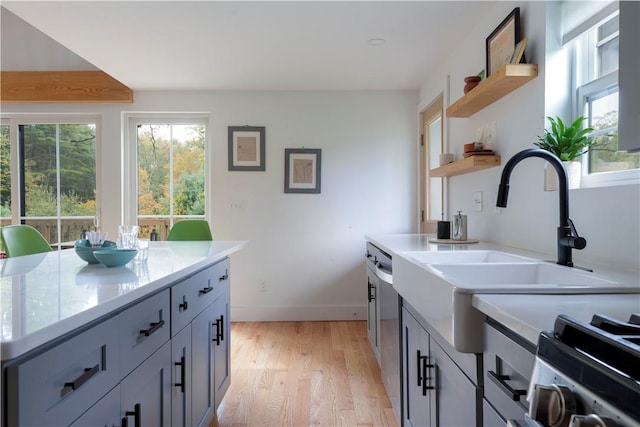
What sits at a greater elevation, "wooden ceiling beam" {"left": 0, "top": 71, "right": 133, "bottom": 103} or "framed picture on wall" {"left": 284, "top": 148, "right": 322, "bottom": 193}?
"wooden ceiling beam" {"left": 0, "top": 71, "right": 133, "bottom": 103}

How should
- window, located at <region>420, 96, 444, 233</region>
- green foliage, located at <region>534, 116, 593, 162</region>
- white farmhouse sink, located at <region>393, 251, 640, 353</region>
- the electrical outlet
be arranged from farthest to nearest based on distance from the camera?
window, located at <region>420, 96, 444, 233</region> < the electrical outlet < green foliage, located at <region>534, 116, 593, 162</region> < white farmhouse sink, located at <region>393, 251, 640, 353</region>

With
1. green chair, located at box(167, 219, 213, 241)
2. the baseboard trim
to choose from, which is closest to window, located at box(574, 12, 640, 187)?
green chair, located at box(167, 219, 213, 241)

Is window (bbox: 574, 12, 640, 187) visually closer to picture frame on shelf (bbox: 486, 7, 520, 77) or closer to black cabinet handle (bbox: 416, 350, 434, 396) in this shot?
picture frame on shelf (bbox: 486, 7, 520, 77)

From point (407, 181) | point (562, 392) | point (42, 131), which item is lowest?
point (562, 392)

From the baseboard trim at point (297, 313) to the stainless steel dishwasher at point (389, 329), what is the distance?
139 cm

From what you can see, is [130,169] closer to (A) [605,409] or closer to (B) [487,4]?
(B) [487,4]

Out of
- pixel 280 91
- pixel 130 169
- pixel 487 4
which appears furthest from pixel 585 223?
pixel 130 169

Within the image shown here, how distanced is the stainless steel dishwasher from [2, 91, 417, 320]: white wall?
141 centimetres

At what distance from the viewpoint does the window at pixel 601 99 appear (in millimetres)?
1404

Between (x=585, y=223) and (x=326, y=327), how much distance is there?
2623mm

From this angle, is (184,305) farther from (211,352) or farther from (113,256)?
(211,352)

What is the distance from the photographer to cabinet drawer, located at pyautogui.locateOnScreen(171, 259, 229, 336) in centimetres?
137

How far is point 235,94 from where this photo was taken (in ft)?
12.5

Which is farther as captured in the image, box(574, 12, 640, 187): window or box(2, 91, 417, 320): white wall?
box(2, 91, 417, 320): white wall
